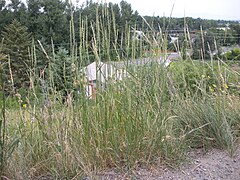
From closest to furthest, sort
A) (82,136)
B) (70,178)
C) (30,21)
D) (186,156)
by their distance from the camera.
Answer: (70,178) < (82,136) < (186,156) < (30,21)

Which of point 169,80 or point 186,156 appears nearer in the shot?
point 186,156

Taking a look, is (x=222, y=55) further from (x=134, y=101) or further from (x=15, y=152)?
(x=15, y=152)

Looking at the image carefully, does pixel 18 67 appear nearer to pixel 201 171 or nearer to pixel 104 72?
pixel 104 72

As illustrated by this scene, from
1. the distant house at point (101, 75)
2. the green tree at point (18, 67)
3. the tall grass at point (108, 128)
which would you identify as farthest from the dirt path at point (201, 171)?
the green tree at point (18, 67)

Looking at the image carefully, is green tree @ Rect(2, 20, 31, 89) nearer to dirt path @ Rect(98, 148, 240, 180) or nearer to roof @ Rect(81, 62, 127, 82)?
roof @ Rect(81, 62, 127, 82)

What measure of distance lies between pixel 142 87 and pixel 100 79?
287mm

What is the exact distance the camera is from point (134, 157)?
5.63 ft

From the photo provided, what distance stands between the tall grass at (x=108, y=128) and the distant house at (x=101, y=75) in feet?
0.15

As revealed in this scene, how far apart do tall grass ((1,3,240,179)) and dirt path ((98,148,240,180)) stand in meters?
0.06

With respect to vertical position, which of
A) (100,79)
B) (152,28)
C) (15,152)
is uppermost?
(152,28)

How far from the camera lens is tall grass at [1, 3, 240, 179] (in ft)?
5.22

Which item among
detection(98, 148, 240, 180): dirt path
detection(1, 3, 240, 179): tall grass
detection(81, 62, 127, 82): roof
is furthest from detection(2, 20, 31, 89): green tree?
detection(98, 148, 240, 180): dirt path

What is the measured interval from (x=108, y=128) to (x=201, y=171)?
1.97 ft

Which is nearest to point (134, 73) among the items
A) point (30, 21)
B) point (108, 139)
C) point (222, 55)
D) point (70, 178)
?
point (108, 139)
